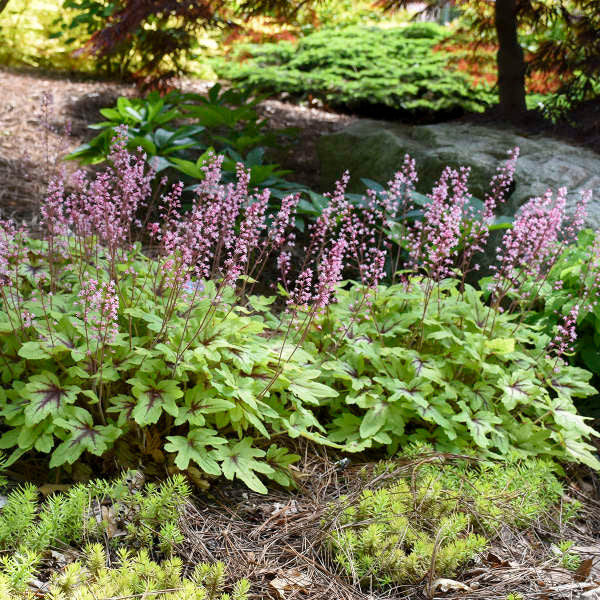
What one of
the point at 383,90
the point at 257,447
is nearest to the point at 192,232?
the point at 257,447

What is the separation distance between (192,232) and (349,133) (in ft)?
13.1

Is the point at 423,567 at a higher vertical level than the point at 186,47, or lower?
lower

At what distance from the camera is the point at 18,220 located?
4402 millimetres

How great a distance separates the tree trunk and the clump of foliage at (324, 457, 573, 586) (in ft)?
15.0

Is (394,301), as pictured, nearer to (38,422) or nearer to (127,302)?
(127,302)

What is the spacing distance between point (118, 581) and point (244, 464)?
778 millimetres

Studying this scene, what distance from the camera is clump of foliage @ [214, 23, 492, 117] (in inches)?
296

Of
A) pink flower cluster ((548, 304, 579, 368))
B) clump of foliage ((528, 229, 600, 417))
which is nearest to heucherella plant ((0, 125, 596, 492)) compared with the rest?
pink flower cluster ((548, 304, 579, 368))

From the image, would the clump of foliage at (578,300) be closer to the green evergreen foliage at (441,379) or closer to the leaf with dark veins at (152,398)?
the green evergreen foliage at (441,379)

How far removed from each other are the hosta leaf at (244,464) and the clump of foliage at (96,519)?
23 cm

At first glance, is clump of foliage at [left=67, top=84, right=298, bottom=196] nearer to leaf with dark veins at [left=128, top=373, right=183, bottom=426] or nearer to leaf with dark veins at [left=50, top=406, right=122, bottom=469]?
leaf with dark veins at [left=128, top=373, right=183, bottom=426]

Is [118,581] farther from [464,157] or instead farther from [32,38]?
[32,38]

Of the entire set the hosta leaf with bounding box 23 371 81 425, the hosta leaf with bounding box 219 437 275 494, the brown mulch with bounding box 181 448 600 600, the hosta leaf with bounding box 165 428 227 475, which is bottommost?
the brown mulch with bounding box 181 448 600 600

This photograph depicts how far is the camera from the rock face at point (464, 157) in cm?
480
